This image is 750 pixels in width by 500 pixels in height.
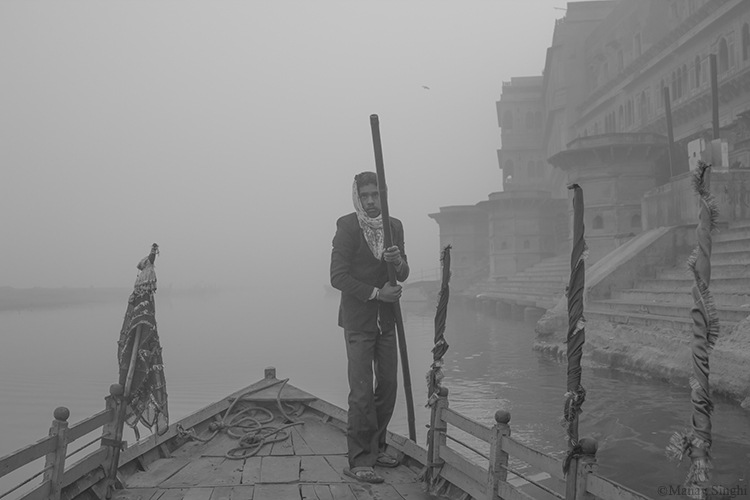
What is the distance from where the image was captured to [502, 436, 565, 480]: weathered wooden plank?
2.68m

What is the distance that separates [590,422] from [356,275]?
5.34m

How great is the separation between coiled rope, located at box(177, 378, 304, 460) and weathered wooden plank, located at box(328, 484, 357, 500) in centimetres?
100

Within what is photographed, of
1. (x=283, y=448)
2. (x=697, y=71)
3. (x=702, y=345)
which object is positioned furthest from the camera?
(x=697, y=71)

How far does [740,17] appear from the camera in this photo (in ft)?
69.9

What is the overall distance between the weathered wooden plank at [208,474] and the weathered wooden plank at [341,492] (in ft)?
2.24

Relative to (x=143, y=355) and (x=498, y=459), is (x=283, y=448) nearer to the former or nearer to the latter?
(x=143, y=355)

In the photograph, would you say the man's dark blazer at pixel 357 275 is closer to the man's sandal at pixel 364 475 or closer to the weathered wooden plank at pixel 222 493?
the man's sandal at pixel 364 475

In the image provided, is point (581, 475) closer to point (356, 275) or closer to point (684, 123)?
point (356, 275)

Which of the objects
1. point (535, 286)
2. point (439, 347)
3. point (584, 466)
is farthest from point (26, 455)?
point (535, 286)

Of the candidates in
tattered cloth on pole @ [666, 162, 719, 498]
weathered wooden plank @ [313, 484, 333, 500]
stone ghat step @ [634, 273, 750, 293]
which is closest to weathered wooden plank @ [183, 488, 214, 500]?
weathered wooden plank @ [313, 484, 333, 500]

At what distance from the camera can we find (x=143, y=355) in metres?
3.96

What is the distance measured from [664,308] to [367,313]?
891 cm

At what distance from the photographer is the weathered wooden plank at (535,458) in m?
2.68

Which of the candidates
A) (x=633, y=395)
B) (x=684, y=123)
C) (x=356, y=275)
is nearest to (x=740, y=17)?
(x=684, y=123)
